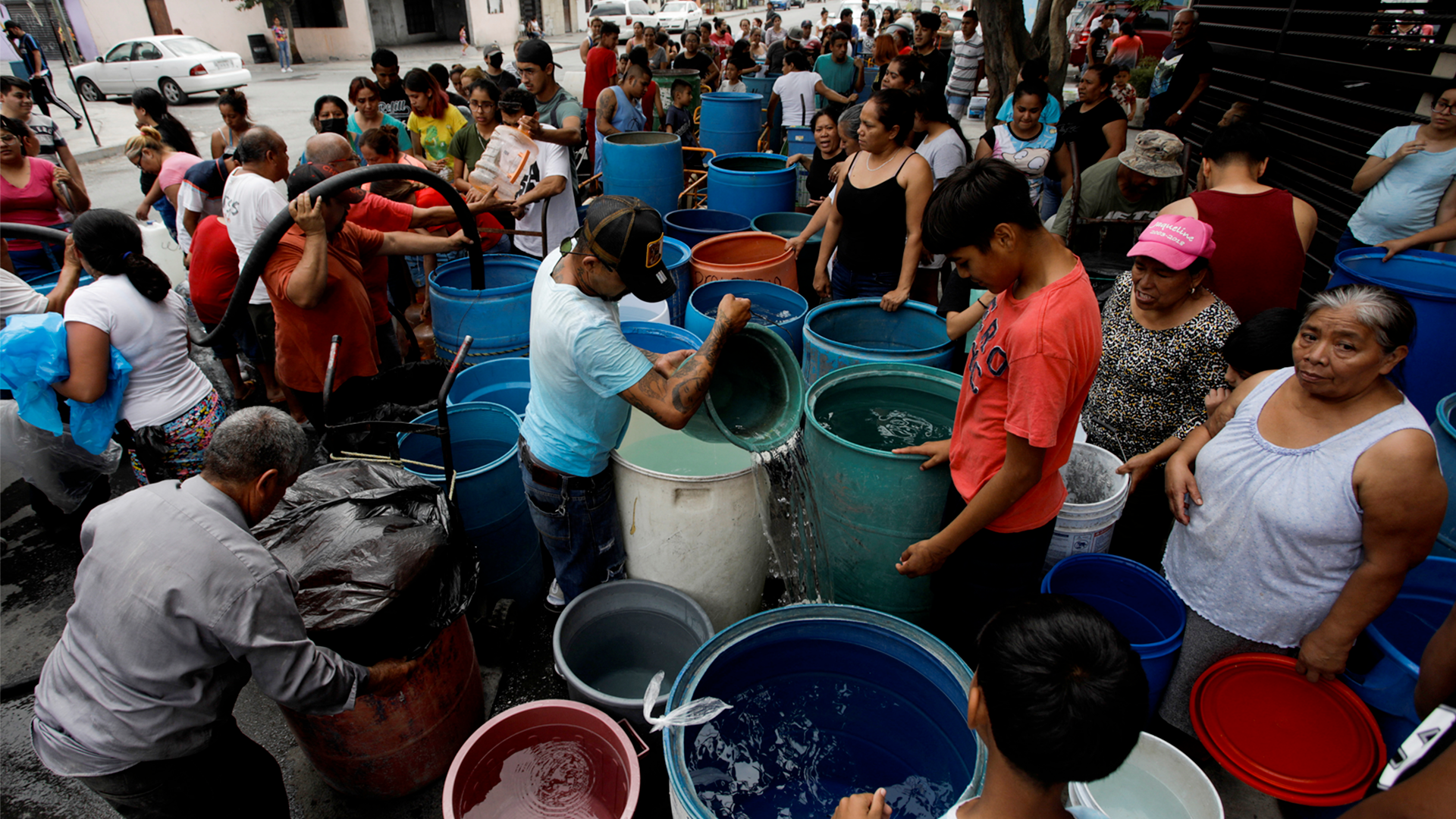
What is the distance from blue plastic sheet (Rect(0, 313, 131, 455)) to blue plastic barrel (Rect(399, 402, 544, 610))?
45.7 inches

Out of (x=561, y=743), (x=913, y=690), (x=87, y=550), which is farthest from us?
(x=561, y=743)

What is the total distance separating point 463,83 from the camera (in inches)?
348

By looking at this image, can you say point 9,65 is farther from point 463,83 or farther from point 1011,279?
point 1011,279

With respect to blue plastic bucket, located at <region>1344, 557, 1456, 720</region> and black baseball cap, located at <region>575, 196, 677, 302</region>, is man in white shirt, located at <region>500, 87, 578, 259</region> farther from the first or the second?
blue plastic bucket, located at <region>1344, 557, 1456, 720</region>

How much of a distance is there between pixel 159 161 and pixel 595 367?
5.23 metres

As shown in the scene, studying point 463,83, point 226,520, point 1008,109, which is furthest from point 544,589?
point 463,83

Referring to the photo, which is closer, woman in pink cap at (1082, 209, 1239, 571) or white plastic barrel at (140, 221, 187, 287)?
woman in pink cap at (1082, 209, 1239, 571)

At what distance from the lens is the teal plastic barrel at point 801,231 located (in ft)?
15.7

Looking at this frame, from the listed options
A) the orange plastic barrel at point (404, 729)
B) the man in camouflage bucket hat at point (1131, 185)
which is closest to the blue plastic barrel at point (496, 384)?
the orange plastic barrel at point (404, 729)

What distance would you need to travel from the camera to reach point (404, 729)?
2184mm

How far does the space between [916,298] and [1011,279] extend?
2.82 metres

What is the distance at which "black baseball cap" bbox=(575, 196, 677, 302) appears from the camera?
198cm

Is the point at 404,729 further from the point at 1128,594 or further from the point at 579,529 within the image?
the point at 1128,594

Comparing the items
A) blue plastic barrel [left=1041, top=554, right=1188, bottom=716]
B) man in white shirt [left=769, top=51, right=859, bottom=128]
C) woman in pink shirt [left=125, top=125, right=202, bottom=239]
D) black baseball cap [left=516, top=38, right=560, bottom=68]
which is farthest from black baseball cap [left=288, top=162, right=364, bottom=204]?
man in white shirt [left=769, top=51, right=859, bottom=128]
